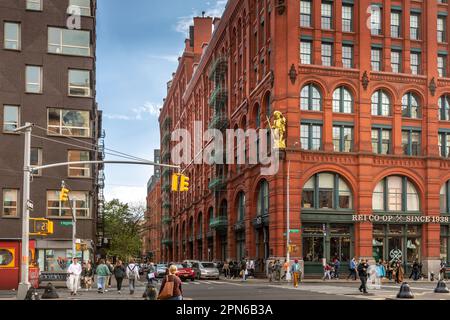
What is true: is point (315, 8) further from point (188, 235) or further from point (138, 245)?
point (138, 245)

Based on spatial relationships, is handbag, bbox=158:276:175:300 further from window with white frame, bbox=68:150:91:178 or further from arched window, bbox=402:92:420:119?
arched window, bbox=402:92:420:119

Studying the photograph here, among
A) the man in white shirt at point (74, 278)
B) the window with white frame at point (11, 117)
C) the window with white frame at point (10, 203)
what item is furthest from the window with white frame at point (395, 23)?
the man in white shirt at point (74, 278)

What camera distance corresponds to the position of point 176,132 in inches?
4621

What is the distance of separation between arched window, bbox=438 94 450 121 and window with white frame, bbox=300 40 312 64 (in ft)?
44.0

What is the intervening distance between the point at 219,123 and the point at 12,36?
32.4 m

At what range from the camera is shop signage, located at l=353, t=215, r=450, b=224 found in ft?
187

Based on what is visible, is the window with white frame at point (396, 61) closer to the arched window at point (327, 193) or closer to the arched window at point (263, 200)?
the arched window at point (327, 193)

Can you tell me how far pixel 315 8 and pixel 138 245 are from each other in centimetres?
7293

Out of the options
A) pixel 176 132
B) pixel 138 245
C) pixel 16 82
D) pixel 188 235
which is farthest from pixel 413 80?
pixel 138 245

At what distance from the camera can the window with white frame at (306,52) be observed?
58.6 metres

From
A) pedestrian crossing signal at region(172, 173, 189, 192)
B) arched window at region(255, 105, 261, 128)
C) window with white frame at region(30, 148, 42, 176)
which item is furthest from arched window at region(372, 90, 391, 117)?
pedestrian crossing signal at region(172, 173, 189, 192)

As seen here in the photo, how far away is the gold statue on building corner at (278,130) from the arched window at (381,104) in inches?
374

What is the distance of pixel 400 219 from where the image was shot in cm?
5841
